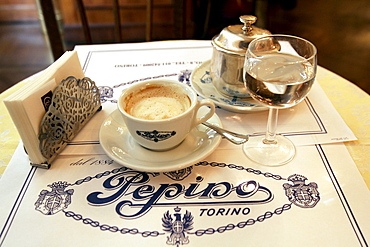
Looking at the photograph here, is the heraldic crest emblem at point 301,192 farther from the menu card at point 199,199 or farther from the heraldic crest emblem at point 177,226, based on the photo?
the heraldic crest emblem at point 177,226

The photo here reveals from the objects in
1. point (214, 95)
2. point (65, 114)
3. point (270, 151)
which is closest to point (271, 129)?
point (270, 151)

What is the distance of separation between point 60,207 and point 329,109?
0.58 m

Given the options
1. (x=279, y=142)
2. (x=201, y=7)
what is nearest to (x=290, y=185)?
(x=279, y=142)

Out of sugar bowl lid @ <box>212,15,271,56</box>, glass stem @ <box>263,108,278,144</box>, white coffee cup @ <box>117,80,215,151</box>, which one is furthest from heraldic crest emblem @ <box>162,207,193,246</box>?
sugar bowl lid @ <box>212,15,271,56</box>

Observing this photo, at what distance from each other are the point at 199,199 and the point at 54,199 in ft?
0.75

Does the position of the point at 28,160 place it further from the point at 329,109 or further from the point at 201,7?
the point at 201,7

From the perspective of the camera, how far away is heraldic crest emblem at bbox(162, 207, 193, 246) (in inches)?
17.3

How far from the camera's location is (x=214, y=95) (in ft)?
2.41

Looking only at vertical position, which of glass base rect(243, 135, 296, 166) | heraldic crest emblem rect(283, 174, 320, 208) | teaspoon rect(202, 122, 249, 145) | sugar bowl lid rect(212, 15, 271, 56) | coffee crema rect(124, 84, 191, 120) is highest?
sugar bowl lid rect(212, 15, 271, 56)

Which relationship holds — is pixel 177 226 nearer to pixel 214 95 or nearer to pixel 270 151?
pixel 270 151

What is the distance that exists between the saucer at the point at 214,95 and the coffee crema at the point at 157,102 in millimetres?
102

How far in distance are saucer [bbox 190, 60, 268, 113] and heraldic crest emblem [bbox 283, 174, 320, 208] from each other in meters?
0.18

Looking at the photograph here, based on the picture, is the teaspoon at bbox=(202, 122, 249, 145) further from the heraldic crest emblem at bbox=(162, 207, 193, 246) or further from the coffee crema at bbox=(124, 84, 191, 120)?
the heraldic crest emblem at bbox=(162, 207, 193, 246)

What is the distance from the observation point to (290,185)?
52cm
